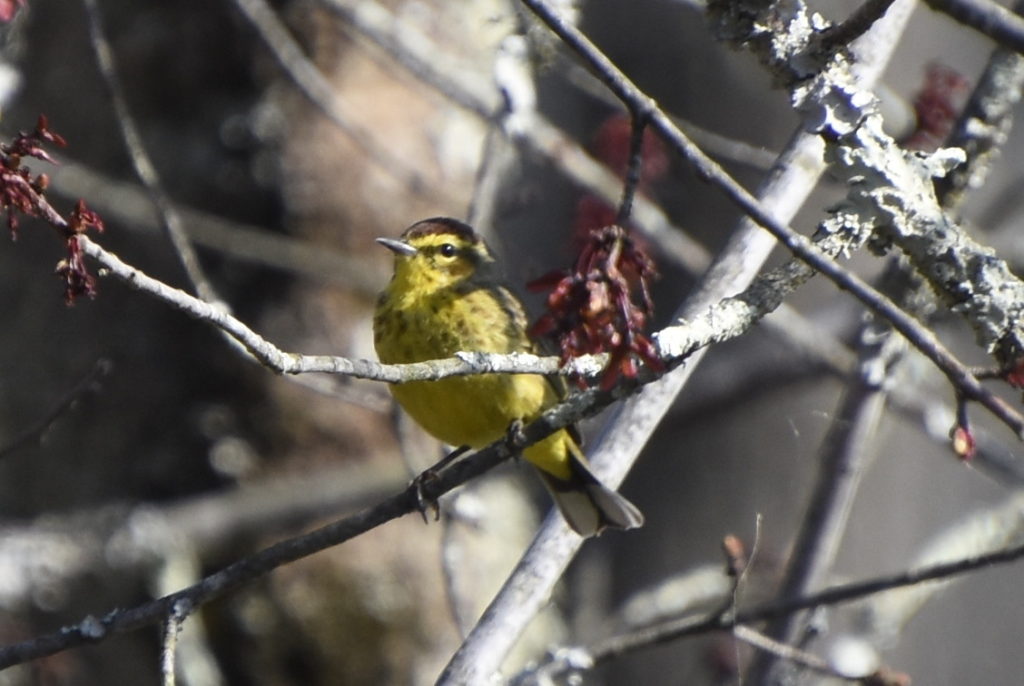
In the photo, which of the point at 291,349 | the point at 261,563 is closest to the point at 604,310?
the point at 261,563

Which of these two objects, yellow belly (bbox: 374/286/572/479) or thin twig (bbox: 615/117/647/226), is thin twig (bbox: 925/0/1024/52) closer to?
thin twig (bbox: 615/117/647/226)

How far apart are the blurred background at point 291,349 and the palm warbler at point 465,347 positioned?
2.84 feet

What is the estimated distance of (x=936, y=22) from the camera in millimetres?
6684

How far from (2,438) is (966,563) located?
177 inches

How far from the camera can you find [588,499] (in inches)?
140

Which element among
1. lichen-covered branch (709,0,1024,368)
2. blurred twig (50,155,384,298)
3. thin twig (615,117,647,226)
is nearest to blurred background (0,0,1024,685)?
blurred twig (50,155,384,298)

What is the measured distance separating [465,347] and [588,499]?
1.66 feet

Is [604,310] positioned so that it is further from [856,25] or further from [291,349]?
[291,349]

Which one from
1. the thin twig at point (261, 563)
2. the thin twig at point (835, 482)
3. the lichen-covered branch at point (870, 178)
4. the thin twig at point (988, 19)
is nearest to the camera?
the thin twig at point (988, 19)

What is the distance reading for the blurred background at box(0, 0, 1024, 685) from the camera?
5.17 metres

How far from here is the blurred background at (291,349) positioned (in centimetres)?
517

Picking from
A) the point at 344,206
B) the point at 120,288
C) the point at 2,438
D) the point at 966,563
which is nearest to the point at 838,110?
the point at 966,563

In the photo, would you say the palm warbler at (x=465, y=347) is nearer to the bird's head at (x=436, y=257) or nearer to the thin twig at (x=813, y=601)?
the bird's head at (x=436, y=257)

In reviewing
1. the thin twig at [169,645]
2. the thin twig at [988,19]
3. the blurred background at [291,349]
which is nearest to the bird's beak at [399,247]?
the blurred background at [291,349]
